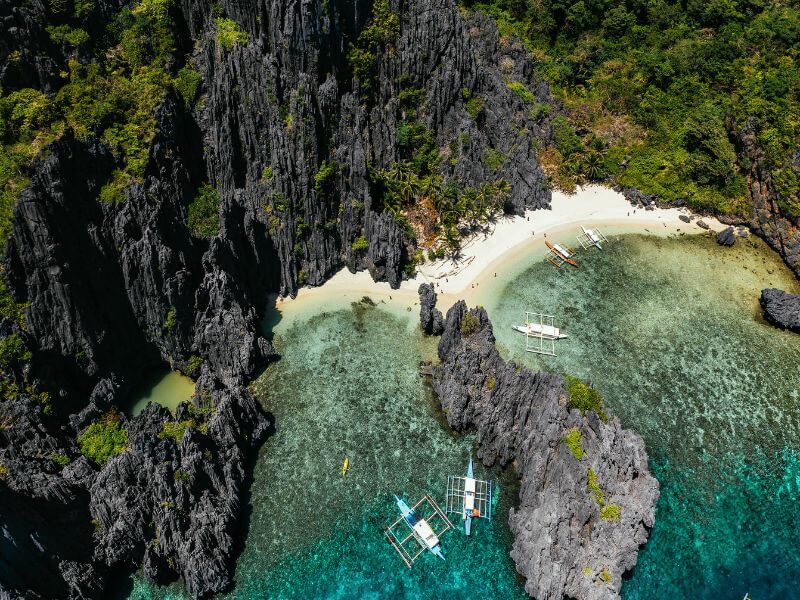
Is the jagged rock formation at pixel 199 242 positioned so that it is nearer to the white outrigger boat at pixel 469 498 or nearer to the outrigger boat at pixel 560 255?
the outrigger boat at pixel 560 255

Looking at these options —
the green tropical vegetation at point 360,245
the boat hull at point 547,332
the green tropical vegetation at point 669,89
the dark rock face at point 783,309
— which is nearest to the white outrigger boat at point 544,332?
the boat hull at point 547,332

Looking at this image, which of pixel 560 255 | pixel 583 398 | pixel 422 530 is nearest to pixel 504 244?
pixel 560 255

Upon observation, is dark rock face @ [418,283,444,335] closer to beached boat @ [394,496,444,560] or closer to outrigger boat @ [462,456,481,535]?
outrigger boat @ [462,456,481,535]

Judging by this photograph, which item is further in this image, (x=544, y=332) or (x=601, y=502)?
(x=544, y=332)

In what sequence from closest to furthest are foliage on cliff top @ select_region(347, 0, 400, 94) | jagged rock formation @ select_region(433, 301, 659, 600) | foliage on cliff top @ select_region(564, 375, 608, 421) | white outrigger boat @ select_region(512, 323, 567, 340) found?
jagged rock formation @ select_region(433, 301, 659, 600), foliage on cliff top @ select_region(564, 375, 608, 421), white outrigger boat @ select_region(512, 323, 567, 340), foliage on cliff top @ select_region(347, 0, 400, 94)

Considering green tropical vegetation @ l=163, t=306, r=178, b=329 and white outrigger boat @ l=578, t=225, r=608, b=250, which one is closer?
green tropical vegetation @ l=163, t=306, r=178, b=329

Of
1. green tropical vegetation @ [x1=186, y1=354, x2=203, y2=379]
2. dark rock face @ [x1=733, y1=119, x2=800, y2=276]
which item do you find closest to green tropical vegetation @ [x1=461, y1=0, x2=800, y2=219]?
dark rock face @ [x1=733, y1=119, x2=800, y2=276]

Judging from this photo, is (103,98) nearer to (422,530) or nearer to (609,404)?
(422,530)
